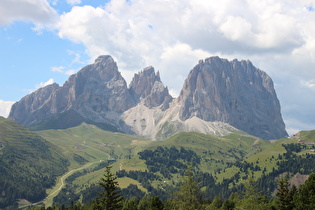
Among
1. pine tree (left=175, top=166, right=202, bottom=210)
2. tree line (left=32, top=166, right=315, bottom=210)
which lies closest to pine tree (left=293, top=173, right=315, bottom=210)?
tree line (left=32, top=166, right=315, bottom=210)

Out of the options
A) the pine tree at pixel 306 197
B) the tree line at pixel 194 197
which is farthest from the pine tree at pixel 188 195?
the pine tree at pixel 306 197

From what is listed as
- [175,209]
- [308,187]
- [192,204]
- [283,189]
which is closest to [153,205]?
[175,209]

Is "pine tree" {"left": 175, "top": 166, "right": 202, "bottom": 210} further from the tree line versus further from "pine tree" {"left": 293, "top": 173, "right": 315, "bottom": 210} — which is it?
"pine tree" {"left": 293, "top": 173, "right": 315, "bottom": 210}

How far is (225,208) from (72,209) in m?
97.5

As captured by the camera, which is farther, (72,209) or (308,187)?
(72,209)

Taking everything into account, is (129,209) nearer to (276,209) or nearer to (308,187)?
(276,209)

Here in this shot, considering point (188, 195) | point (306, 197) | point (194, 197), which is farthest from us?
point (306, 197)

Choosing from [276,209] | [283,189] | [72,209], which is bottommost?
[72,209]

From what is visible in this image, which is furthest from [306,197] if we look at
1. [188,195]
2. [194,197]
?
[188,195]

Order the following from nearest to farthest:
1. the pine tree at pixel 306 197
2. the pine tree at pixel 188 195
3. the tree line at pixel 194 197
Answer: the tree line at pixel 194 197 → the pine tree at pixel 188 195 → the pine tree at pixel 306 197

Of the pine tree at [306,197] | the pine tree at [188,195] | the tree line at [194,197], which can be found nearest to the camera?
the tree line at [194,197]

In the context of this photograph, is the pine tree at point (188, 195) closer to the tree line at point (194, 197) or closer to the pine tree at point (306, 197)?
the tree line at point (194, 197)

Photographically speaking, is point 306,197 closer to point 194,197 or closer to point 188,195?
point 194,197

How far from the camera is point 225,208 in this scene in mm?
148250
